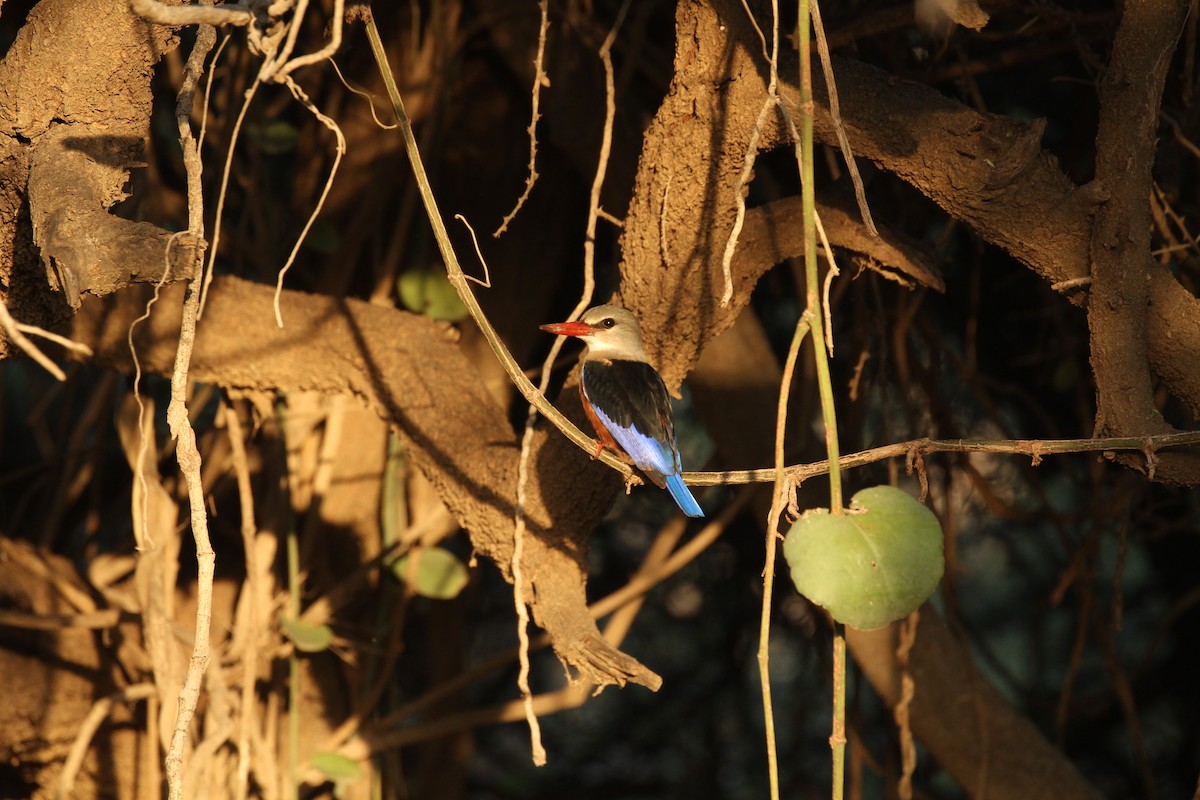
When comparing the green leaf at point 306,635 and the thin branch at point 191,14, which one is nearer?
the thin branch at point 191,14

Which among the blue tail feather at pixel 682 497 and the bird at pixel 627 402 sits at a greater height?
the bird at pixel 627 402

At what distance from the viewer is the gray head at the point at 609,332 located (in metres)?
2.01

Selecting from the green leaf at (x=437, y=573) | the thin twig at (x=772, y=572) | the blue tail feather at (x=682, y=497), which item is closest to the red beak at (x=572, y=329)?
the blue tail feather at (x=682, y=497)

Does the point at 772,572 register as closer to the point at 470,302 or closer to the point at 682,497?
the point at 470,302

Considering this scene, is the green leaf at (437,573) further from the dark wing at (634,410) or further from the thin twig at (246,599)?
the dark wing at (634,410)

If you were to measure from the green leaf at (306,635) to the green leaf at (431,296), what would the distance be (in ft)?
2.38

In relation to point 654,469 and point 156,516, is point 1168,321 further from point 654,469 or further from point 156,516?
point 156,516

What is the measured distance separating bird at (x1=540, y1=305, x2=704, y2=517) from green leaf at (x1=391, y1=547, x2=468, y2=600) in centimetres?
59

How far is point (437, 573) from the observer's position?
261 centimetres

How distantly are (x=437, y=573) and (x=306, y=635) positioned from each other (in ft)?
1.00

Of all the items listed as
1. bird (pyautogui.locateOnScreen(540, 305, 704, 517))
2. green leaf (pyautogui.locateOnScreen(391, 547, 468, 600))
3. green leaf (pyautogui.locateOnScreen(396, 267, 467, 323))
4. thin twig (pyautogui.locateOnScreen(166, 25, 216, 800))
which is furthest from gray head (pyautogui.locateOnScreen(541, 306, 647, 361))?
thin twig (pyautogui.locateOnScreen(166, 25, 216, 800))

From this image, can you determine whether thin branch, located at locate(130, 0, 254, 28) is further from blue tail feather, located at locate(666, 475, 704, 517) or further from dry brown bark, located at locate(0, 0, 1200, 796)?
blue tail feather, located at locate(666, 475, 704, 517)

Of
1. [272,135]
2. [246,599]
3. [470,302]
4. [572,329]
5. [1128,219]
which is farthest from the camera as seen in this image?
[272,135]

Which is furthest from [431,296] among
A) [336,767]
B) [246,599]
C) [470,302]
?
[470,302]
